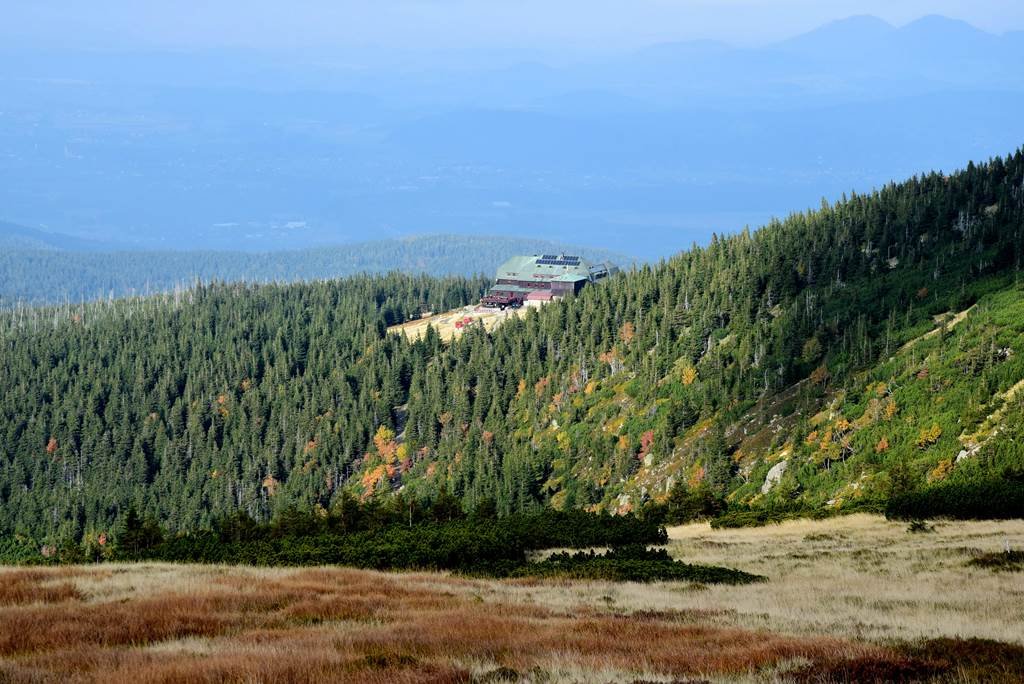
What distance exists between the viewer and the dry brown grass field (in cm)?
2475

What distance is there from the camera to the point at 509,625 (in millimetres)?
30984

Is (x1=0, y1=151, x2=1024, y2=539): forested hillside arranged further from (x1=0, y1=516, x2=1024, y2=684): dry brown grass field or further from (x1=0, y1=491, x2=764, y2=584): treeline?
(x1=0, y1=516, x2=1024, y2=684): dry brown grass field

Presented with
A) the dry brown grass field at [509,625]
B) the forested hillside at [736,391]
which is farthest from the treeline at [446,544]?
the forested hillside at [736,391]

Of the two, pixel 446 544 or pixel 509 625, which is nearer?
pixel 509 625

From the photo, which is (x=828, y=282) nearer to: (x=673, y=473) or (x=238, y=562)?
(x=673, y=473)

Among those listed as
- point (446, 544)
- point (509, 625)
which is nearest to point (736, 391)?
point (446, 544)

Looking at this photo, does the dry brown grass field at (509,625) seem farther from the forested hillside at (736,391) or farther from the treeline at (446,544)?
the forested hillside at (736,391)

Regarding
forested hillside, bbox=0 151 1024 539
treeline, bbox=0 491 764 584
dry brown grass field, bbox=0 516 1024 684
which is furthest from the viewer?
forested hillside, bbox=0 151 1024 539

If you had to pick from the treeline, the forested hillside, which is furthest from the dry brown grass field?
the forested hillside

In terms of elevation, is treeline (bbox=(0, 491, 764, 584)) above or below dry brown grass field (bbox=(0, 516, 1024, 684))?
below

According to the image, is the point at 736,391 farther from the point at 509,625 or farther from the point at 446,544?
the point at 509,625

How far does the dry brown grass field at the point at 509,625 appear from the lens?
2475 cm

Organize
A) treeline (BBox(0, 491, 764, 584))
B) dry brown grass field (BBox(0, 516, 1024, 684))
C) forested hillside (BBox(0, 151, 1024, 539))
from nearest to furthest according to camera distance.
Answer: dry brown grass field (BBox(0, 516, 1024, 684)) < treeline (BBox(0, 491, 764, 584)) < forested hillside (BBox(0, 151, 1024, 539))

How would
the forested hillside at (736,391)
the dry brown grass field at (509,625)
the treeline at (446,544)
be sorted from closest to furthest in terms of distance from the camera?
the dry brown grass field at (509,625), the treeline at (446,544), the forested hillside at (736,391)
